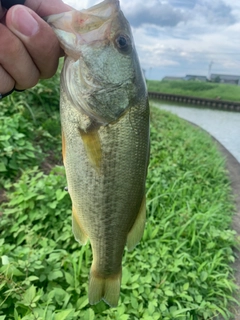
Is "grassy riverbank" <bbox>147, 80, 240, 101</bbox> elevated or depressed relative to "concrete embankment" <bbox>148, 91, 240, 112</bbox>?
elevated

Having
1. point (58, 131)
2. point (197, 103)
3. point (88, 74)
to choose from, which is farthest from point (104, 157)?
point (197, 103)

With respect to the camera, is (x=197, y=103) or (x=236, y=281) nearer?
(x=236, y=281)

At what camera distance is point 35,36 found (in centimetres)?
138

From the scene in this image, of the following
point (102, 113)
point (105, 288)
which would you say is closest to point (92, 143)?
point (102, 113)

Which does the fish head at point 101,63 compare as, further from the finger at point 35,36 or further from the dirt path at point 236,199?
the dirt path at point 236,199

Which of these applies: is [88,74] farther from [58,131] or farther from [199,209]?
[58,131]

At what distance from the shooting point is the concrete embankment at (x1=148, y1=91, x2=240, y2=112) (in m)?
37.6

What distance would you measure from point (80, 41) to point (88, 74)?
0.14 metres

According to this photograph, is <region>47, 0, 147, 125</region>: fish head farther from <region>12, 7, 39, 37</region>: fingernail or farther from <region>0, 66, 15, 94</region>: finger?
<region>0, 66, 15, 94</region>: finger

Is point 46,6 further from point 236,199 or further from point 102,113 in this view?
point 236,199

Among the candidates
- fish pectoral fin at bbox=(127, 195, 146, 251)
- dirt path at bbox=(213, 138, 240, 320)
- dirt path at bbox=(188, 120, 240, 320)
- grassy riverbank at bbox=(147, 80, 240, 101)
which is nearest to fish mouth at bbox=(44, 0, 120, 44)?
fish pectoral fin at bbox=(127, 195, 146, 251)

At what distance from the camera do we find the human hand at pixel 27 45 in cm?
134

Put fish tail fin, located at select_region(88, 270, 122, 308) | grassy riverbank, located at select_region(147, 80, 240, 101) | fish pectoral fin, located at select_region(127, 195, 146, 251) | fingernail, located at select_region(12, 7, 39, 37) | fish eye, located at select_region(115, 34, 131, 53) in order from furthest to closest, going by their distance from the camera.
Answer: grassy riverbank, located at select_region(147, 80, 240, 101) < fish tail fin, located at select_region(88, 270, 122, 308) < fish pectoral fin, located at select_region(127, 195, 146, 251) < fish eye, located at select_region(115, 34, 131, 53) < fingernail, located at select_region(12, 7, 39, 37)

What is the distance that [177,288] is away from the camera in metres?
3.32
